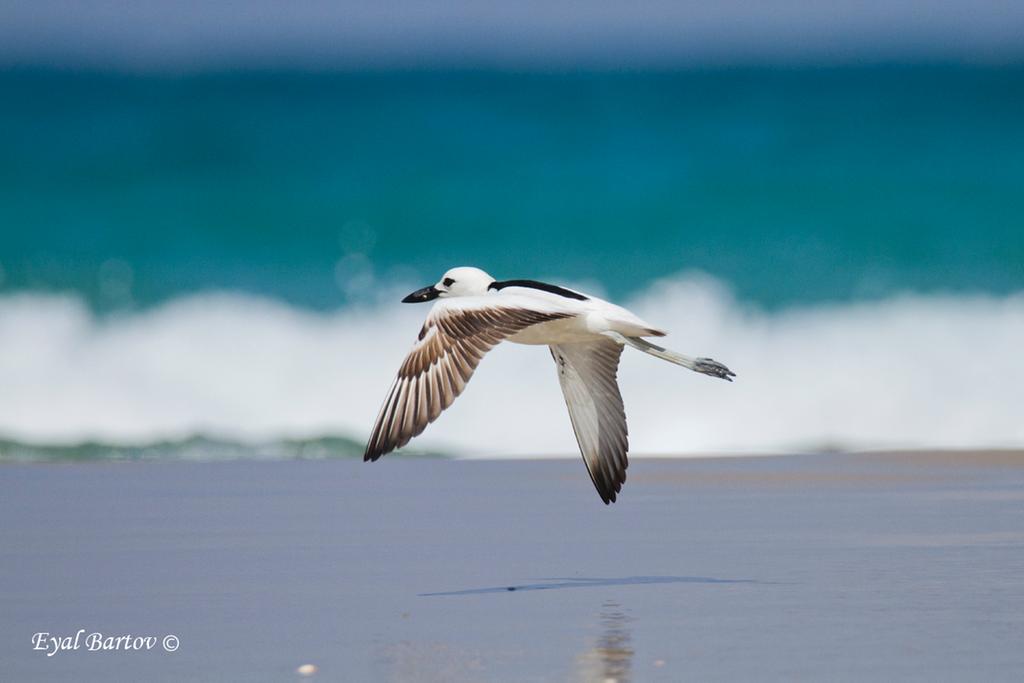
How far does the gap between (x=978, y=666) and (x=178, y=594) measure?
16.0 ft

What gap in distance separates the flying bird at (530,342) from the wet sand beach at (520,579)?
89 cm

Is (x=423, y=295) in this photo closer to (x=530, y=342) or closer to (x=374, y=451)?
(x=530, y=342)

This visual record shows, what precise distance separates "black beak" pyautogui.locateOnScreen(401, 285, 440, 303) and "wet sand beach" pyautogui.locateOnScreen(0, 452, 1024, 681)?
177cm

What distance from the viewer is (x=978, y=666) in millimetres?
8742

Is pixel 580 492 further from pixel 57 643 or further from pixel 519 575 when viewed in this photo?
pixel 57 643

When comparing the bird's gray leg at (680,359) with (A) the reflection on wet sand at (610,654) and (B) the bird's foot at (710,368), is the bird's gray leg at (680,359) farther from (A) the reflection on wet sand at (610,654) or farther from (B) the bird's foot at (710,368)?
(A) the reflection on wet sand at (610,654)

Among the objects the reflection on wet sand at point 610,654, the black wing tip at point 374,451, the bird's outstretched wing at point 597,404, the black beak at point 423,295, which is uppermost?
the black beak at point 423,295

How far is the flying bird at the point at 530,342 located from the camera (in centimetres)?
1098

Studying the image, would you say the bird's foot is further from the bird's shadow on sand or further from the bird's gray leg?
the bird's shadow on sand

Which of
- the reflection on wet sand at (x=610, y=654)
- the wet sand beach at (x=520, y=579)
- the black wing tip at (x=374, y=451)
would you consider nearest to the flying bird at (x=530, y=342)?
the black wing tip at (x=374, y=451)

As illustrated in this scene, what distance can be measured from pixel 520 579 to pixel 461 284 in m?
2.19

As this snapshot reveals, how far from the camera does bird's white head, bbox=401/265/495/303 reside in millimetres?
12875

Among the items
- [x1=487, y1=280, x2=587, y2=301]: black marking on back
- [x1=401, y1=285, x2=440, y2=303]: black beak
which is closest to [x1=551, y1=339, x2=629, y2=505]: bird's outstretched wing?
[x1=487, y1=280, x2=587, y2=301]: black marking on back

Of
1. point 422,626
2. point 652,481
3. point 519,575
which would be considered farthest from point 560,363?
point 652,481
